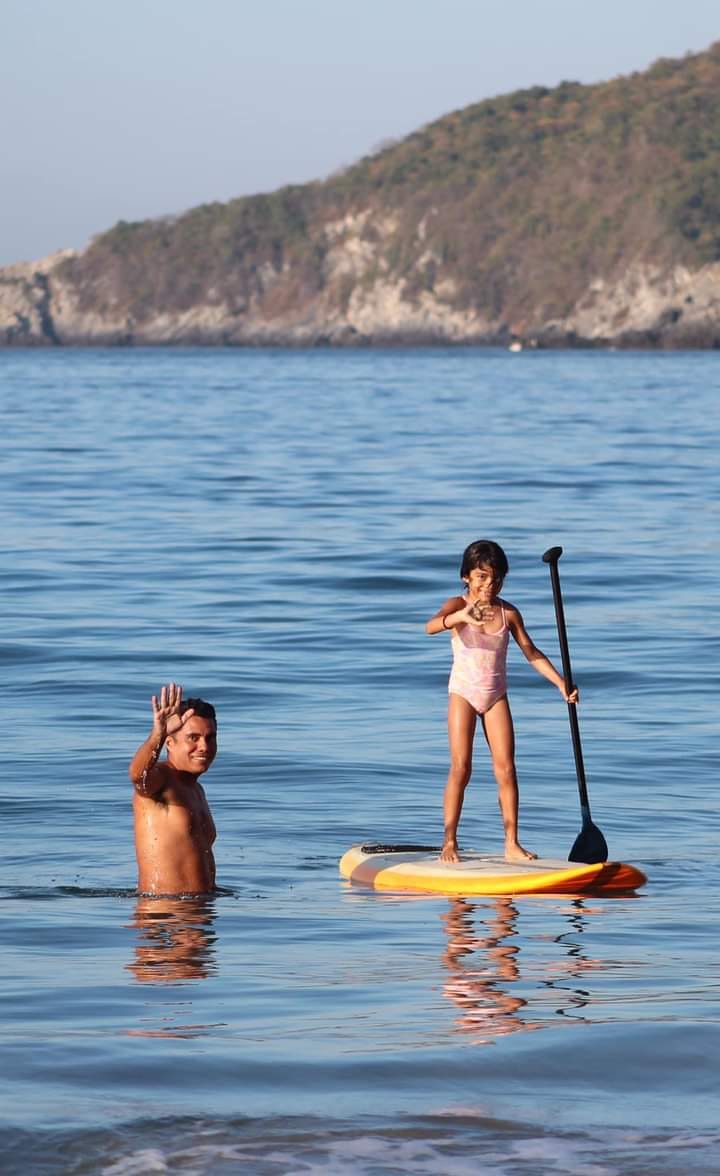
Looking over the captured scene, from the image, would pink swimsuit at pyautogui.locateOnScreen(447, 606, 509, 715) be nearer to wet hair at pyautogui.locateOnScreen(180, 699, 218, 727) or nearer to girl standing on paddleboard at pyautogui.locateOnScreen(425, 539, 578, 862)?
girl standing on paddleboard at pyautogui.locateOnScreen(425, 539, 578, 862)

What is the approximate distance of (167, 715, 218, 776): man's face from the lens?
26.6 feet

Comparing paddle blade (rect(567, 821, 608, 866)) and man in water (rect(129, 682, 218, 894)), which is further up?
man in water (rect(129, 682, 218, 894))

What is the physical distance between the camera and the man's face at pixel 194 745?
8.12 m

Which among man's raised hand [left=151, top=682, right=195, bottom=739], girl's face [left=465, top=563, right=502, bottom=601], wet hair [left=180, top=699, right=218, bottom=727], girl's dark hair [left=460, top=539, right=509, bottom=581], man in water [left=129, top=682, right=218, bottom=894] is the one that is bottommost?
man in water [left=129, top=682, right=218, bottom=894]

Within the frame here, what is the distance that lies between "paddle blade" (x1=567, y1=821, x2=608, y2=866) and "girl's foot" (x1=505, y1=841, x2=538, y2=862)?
0.70 ft

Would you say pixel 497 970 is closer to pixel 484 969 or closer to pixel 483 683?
pixel 484 969

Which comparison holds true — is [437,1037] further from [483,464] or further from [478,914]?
[483,464]

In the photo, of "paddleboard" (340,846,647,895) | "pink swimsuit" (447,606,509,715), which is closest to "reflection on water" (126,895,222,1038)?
"paddleboard" (340,846,647,895)

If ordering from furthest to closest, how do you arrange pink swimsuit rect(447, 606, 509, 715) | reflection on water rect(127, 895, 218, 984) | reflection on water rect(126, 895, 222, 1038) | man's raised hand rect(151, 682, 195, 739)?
pink swimsuit rect(447, 606, 509, 715) → man's raised hand rect(151, 682, 195, 739) → reflection on water rect(127, 895, 218, 984) → reflection on water rect(126, 895, 222, 1038)

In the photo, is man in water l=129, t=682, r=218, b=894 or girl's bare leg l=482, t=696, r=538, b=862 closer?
man in water l=129, t=682, r=218, b=894

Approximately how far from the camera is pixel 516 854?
9.05 m

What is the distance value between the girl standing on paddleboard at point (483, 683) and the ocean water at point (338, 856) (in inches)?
25.8

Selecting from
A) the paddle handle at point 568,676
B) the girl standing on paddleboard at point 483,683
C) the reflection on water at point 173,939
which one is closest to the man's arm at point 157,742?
the reflection on water at point 173,939

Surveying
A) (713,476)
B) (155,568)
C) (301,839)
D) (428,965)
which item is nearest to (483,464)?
(713,476)
